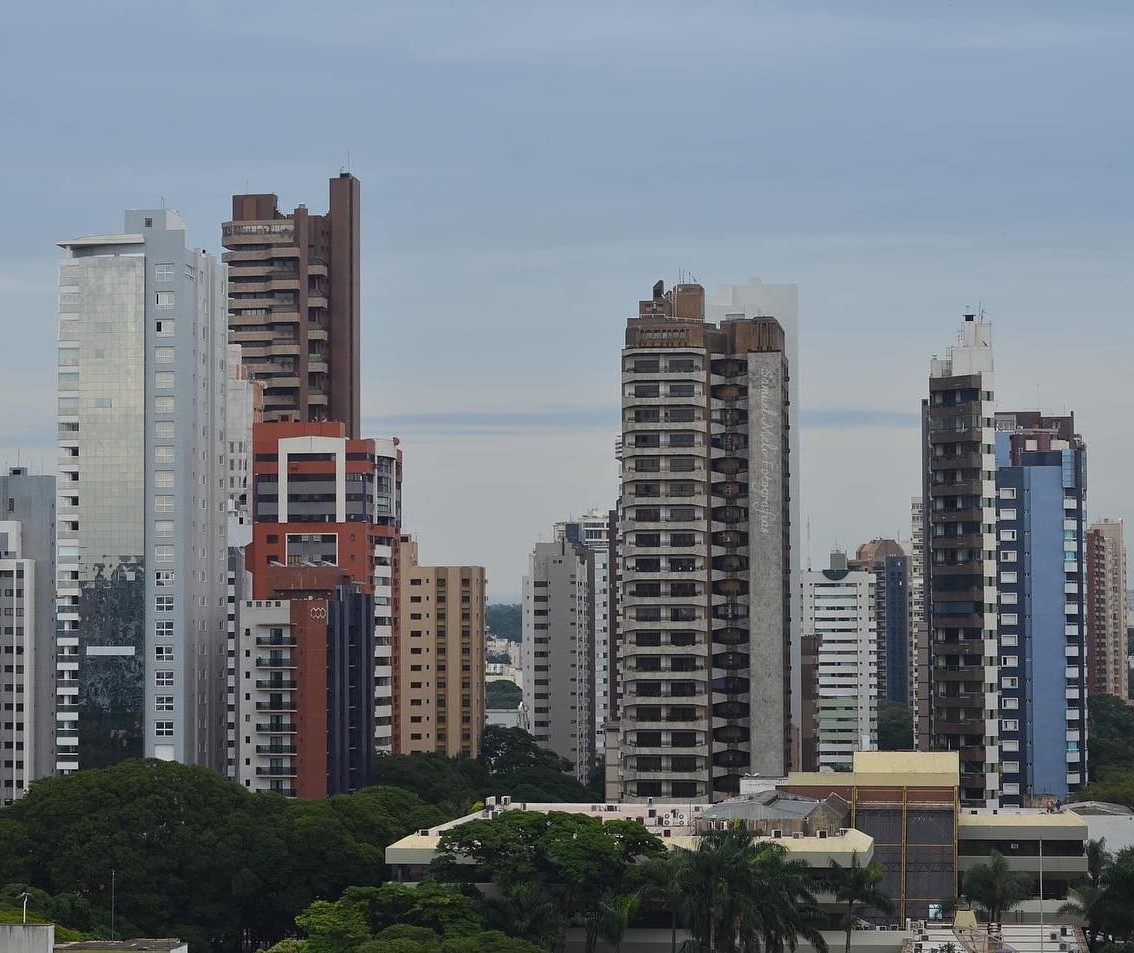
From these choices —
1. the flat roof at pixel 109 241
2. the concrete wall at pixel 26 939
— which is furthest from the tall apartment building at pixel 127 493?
the concrete wall at pixel 26 939

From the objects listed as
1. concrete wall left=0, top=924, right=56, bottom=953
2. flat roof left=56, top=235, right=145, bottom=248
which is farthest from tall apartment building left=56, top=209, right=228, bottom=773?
concrete wall left=0, top=924, right=56, bottom=953

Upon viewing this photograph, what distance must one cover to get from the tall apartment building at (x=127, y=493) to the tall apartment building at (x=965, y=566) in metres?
44.9

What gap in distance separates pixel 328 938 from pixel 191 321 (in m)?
66.5

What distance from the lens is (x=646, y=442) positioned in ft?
408

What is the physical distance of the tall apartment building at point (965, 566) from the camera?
131m

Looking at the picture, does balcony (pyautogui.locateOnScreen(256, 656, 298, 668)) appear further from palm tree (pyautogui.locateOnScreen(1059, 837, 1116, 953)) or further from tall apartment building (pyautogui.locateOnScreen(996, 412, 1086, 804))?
palm tree (pyautogui.locateOnScreen(1059, 837, 1116, 953))

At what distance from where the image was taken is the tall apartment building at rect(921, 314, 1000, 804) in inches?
5172

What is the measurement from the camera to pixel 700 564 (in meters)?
124

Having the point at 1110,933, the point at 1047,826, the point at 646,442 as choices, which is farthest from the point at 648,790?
the point at 1110,933

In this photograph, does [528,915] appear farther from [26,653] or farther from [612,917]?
[26,653]

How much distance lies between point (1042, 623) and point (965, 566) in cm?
2532

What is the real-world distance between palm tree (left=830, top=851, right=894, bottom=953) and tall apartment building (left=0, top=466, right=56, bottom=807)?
7118 cm

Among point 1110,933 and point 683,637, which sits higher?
point 683,637

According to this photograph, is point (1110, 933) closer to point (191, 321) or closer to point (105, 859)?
point (105, 859)
